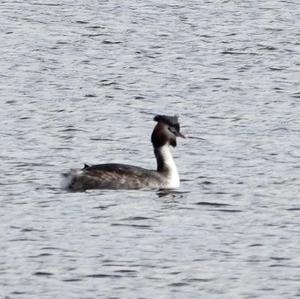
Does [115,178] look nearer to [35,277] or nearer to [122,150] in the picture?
[122,150]

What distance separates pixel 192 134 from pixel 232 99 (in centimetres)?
445

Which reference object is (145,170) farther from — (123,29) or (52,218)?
(123,29)

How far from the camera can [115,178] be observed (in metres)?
32.2

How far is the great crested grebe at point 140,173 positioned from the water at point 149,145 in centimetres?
29

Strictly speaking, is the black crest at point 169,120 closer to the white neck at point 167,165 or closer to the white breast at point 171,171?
the white neck at point 167,165

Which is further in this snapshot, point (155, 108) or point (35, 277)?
point (155, 108)

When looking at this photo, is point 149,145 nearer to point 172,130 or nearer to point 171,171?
point 172,130

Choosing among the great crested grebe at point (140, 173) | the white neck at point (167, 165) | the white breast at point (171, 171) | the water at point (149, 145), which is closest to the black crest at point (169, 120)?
the great crested grebe at point (140, 173)

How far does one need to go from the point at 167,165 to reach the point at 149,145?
11.7 ft

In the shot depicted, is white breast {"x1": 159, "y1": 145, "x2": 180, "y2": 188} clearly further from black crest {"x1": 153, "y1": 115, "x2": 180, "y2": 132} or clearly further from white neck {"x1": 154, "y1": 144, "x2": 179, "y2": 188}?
black crest {"x1": 153, "y1": 115, "x2": 180, "y2": 132}

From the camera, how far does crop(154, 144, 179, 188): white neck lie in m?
32.7

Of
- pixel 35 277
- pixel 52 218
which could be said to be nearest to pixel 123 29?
pixel 52 218

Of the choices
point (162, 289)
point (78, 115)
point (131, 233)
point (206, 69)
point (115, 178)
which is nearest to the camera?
point (162, 289)

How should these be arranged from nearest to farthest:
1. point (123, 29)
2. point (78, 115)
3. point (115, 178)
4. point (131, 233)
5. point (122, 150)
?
1. point (131, 233)
2. point (115, 178)
3. point (122, 150)
4. point (78, 115)
5. point (123, 29)
